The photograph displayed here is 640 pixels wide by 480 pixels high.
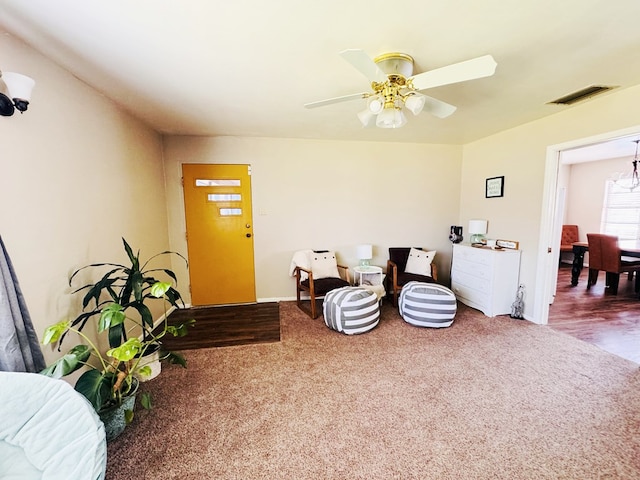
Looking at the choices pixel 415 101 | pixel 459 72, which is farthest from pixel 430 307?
pixel 459 72

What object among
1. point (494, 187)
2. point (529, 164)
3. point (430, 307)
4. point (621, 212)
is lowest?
point (430, 307)

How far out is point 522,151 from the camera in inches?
126

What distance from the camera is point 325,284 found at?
327 centimetres

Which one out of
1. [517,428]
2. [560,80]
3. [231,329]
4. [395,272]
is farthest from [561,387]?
[231,329]

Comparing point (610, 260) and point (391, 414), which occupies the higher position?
point (610, 260)

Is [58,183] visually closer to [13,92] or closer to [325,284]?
[13,92]

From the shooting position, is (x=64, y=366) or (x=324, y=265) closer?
(x=64, y=366)

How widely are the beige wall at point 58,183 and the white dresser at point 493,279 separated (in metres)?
4.09

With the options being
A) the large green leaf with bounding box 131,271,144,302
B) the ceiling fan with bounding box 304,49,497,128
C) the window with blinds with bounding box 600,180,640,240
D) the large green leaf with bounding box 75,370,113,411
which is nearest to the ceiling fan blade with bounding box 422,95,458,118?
the ceiling fan with bounding box 304,49,497,128

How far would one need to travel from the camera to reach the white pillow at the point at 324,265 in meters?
3.60

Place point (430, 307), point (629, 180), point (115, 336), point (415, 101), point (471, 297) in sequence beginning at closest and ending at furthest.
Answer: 1. point (115, 336)
2. point (415, 101)
3. point (430, 307)
4. point (471, 297)
5. point (629, 180)

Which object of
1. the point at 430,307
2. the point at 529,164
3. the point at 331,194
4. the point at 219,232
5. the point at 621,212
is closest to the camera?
the point at 430,307

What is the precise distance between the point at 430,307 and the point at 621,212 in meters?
5.74

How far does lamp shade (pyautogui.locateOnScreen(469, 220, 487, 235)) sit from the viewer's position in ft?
12.1
